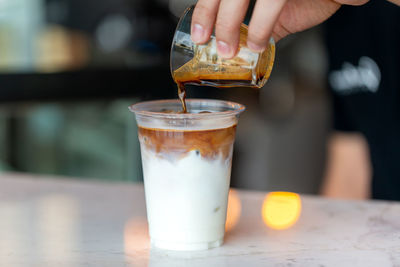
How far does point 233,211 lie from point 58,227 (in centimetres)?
36

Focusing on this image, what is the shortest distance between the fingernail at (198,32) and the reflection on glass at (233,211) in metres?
0.37

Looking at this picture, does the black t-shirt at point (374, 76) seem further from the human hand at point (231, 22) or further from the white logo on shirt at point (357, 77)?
the human hand at point (231, 22)

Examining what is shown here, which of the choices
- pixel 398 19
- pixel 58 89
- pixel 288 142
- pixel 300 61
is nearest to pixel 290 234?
pixel 398 19

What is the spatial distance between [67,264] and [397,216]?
0.66m


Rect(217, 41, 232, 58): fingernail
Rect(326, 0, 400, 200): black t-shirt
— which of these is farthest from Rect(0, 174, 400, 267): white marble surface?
Rect(326, 0, 400, 200): black t-shirt

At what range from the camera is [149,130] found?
86 centimetres

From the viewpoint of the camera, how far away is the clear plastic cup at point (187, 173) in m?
0.84

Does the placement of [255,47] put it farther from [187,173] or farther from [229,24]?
[187,173]

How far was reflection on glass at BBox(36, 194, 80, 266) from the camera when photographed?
0.86 m

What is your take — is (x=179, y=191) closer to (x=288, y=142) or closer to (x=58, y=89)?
(x=58, y=89)

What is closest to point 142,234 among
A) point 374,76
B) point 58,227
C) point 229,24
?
point 58,227

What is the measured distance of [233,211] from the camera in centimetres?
110

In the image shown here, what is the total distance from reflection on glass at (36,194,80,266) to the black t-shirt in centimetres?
118

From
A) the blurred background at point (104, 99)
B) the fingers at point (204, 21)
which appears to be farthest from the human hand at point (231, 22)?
the blurred background at point (104, 99)
